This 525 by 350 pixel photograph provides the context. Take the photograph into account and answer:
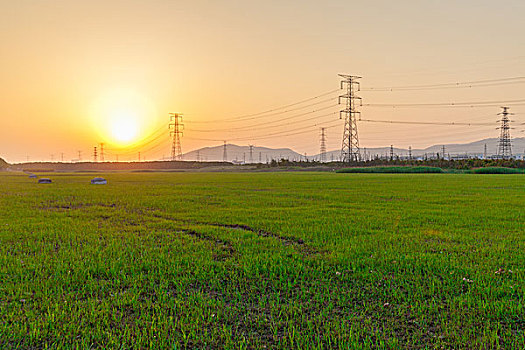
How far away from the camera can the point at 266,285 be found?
4.95m

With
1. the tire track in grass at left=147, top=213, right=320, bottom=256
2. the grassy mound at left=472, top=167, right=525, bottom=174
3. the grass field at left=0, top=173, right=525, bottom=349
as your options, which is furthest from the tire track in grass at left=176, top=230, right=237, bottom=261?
the grassy mound at left=472, top=167, right=525, bottom=174

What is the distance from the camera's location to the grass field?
357 cm

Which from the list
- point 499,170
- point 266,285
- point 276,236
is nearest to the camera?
point 266,285

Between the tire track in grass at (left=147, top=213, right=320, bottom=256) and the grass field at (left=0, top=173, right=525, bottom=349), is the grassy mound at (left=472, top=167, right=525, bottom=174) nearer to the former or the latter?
the grass field at (left=0, top=173, right=525, bottom=349)

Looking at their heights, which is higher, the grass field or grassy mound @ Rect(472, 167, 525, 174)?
grassy mound @ Rect(472, 167, 525, 174)

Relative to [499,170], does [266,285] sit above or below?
below

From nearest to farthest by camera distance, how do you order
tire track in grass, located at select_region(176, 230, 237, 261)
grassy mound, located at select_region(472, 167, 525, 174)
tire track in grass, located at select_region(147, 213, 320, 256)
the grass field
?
the grass field → tire track in grass, located at select_region(176, 230, 237, 261) → tire track in grass, located at select_region(147, 213, 320, 256) → grassy mound, located at select_region(472, 167, 525, 174)

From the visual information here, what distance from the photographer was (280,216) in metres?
11.0

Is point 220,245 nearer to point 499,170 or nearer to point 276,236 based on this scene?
point 276,236

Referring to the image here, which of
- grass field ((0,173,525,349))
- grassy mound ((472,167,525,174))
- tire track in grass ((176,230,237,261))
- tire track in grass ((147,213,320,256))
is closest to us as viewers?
grass field ((0,173,525,349))

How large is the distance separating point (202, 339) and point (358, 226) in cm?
637

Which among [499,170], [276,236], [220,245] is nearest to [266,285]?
[220,245]

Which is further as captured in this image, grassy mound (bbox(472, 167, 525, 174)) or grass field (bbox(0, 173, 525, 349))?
grassy mound (bbox(472, 167, 525, 174))

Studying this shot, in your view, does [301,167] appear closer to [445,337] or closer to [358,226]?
[358,226]
